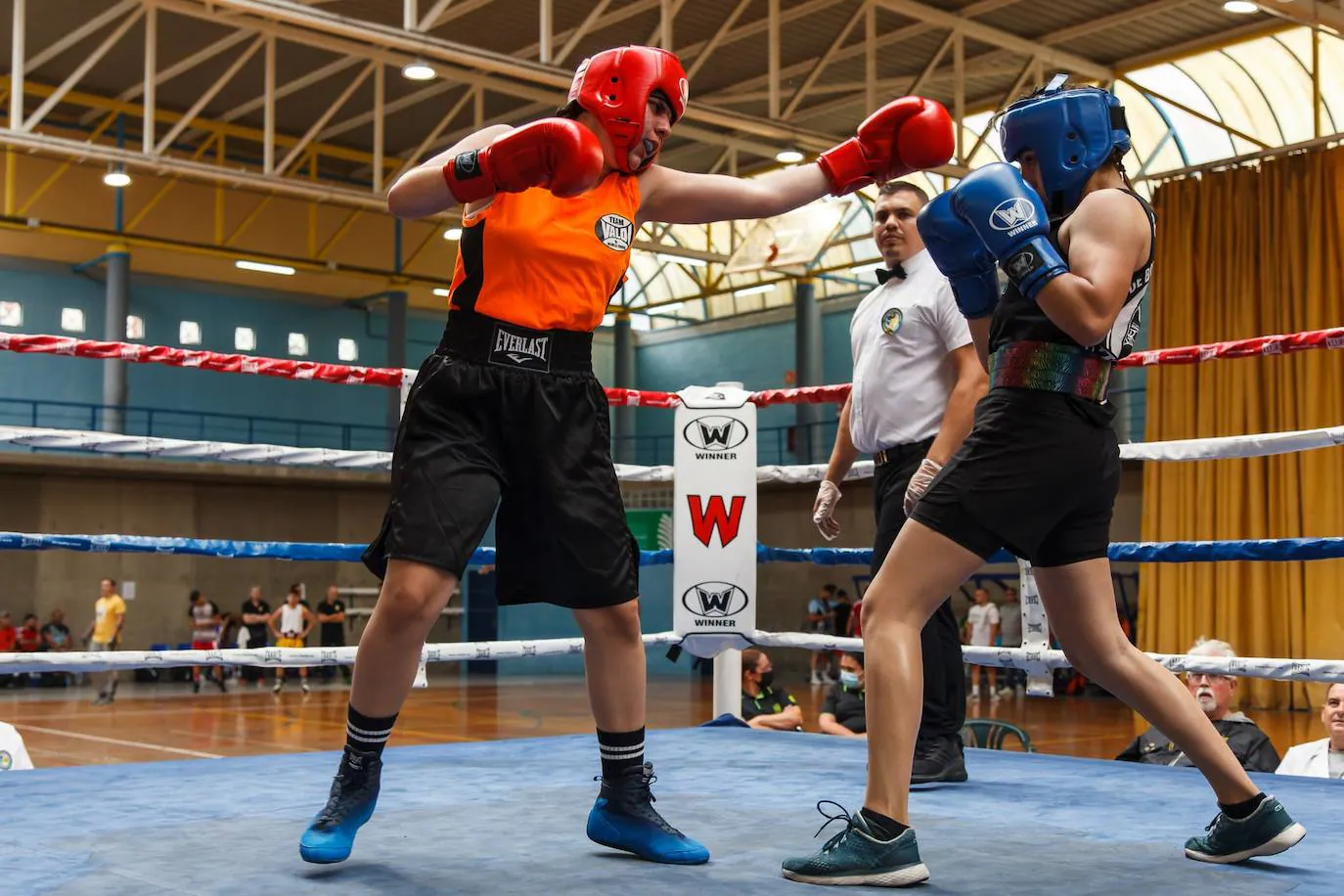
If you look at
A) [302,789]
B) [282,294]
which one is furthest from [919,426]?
[282,294]

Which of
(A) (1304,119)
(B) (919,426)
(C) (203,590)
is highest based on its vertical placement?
(A) (1304,119)

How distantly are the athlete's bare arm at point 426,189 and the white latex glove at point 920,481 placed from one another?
3.26 feet

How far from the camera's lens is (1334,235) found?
1107cm

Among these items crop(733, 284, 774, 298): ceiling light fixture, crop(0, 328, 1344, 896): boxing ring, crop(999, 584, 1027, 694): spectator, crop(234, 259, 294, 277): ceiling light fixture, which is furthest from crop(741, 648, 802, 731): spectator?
crop(733, 284, 774, 298): ceiling light fixture

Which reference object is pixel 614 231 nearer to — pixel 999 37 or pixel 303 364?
pixel 303 364

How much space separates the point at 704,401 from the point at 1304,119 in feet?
34.7

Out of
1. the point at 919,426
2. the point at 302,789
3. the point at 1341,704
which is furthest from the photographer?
the point at 1341,704

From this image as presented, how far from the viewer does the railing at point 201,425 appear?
50.7 feet

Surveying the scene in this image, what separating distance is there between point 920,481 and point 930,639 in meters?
0.46

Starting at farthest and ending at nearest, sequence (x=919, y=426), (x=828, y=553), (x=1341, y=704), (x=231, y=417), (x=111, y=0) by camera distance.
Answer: (x=231, y=417), (x=111, y=0), (x=828, y=553), (x=1341, y=704), (x=919, y=426)

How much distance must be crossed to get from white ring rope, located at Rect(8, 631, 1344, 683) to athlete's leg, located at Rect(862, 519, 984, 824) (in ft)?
2.42

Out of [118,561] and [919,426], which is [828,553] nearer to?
[919,426]

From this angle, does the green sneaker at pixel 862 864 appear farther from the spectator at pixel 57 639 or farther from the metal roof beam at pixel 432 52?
the spectator at pixel 57 639

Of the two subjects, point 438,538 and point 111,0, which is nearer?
point 438,538
